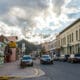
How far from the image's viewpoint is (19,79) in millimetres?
23984

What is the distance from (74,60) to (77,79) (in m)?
36.7

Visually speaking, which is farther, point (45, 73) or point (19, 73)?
point (19, 73)

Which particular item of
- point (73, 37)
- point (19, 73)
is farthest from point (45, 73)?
point (73, 37)

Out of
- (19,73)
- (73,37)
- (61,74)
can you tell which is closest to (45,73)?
(19,73)

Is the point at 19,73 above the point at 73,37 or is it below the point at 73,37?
below

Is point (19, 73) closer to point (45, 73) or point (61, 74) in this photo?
point (45, 73)

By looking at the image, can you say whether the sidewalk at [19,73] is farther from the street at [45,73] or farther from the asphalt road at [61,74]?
the asphalt road at [61,74]

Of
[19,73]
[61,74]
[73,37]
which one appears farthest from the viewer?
[73,37]

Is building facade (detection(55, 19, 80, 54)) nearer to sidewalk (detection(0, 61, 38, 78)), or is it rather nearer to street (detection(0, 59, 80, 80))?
street (detection(0, 59, 80, 80))

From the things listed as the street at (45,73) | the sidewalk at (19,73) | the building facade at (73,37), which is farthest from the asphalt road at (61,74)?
the building facade at (73,37)

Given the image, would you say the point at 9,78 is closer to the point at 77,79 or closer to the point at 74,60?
the point at 77,79

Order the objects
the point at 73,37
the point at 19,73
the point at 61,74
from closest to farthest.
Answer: the point at 61,74, the point at 19,73, the point at 73,37

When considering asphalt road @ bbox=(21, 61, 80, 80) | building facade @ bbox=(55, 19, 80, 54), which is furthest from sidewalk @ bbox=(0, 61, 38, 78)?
building facade @ bbox=(55, 19, 80, 54)

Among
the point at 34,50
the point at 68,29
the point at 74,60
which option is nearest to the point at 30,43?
the point at 34,50
